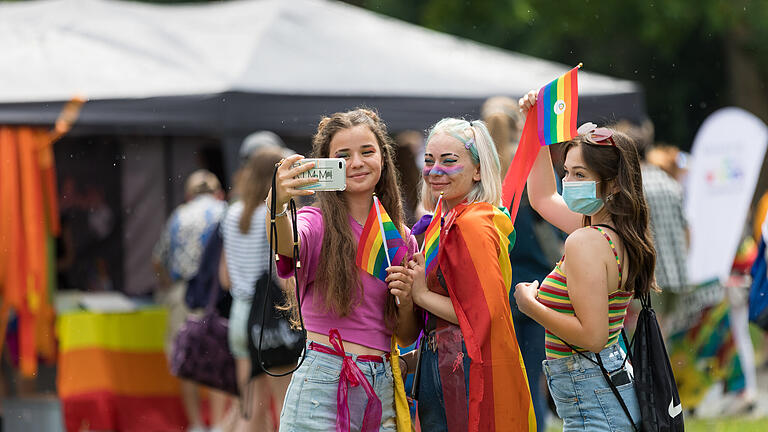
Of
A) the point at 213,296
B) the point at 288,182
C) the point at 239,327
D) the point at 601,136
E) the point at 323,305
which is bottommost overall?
the point at 239,327

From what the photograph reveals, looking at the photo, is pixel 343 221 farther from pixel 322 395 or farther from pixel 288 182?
pixel 322 395

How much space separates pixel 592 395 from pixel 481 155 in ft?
2.72

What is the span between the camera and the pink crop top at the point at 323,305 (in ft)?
10.6

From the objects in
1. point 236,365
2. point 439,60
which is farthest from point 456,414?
point 439,60

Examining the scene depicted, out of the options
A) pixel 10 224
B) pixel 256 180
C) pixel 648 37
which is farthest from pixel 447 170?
pixel 648 37

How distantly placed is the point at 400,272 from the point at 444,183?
34 centimetres

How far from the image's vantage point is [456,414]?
10.5 ft

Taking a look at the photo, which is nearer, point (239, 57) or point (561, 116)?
point (561, 116)

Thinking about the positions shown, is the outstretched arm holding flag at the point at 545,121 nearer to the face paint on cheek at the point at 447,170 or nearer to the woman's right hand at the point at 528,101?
the woman's right hand at the point at 528,101

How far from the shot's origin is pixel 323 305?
128 inches

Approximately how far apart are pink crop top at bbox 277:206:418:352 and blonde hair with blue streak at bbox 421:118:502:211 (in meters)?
0.41

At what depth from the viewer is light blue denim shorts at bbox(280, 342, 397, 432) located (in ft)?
10.4

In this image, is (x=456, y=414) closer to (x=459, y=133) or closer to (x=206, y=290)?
(x=459, y=133)

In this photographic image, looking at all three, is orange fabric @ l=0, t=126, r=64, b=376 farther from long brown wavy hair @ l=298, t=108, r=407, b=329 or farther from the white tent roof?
long brown wavy hair @ l=298, t=108, r=407, b=329
